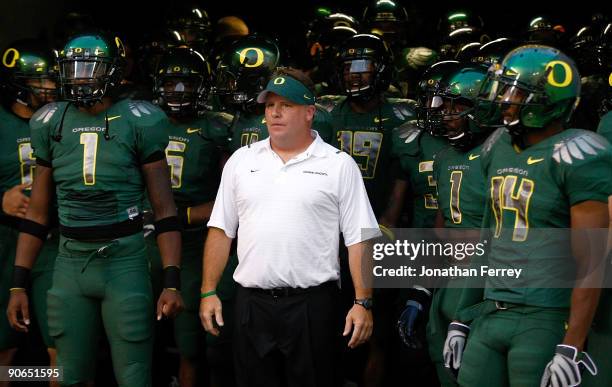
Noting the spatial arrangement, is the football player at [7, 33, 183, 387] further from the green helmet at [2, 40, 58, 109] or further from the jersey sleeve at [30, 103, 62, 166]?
the green helmet at [2, 40, 58, 109]

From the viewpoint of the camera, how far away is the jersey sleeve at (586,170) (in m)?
3.78

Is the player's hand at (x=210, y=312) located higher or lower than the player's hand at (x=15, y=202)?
lower

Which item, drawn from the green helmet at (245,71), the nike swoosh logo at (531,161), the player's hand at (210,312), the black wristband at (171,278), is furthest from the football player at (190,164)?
the nike swoosh logo at (531,161)

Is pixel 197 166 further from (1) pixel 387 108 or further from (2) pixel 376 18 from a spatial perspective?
(2) pixel 376 18

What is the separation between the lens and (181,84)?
6.10 m

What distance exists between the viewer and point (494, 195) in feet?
13.6

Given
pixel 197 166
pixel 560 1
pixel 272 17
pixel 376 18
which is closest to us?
pixel 197 166

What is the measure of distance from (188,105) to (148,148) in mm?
1226

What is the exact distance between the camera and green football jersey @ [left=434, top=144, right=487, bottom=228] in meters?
5.07

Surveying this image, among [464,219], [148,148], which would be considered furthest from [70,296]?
[464,219]

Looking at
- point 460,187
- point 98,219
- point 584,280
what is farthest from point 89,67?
point 584,280

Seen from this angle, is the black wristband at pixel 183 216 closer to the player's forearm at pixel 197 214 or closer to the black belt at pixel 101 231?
the player's forearm at pixel 197 214

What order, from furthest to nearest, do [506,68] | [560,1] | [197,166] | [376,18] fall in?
[560,1]
[376,18]
[197,166]
[506,68]

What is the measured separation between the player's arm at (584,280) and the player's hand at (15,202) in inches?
118
